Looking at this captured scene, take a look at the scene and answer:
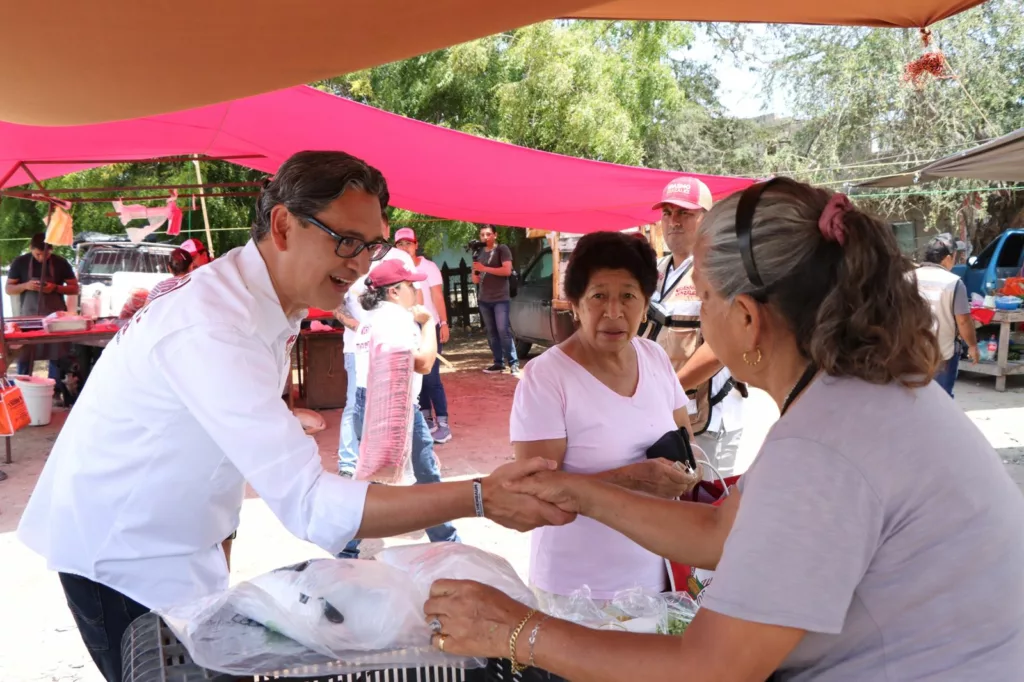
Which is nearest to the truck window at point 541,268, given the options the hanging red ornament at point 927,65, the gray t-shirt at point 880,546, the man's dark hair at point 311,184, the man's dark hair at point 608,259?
the hanging red ornament at point 927,65

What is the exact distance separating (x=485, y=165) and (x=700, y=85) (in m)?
17.8

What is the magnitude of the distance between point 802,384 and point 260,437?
995mm

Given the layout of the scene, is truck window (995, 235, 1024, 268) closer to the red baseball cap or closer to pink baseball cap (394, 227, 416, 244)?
pink baseball cap (394, 227, 416, 244)

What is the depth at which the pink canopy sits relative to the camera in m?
5.17

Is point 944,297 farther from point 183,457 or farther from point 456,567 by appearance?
point 183,457

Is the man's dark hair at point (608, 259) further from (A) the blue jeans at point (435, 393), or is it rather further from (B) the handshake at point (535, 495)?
(A) the blue jeans at point (435, 393)

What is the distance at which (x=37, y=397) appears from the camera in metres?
8.60

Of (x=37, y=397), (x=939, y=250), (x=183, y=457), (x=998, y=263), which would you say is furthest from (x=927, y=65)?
(x=998, y=263)

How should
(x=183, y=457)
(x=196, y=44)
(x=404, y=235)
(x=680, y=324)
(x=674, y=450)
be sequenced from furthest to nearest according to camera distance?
(x=404, y=235), (x=680, y=324), (x=674, y=450), (x=196, y=44), (x=183, y=457)

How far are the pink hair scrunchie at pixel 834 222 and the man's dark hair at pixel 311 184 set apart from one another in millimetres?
1084

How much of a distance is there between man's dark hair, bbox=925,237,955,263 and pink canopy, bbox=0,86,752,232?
2445 millimetres

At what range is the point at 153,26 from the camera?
182 centimetres

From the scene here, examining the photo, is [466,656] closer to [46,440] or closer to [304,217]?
[304,217]

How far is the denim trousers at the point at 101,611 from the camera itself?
5.75 feet
